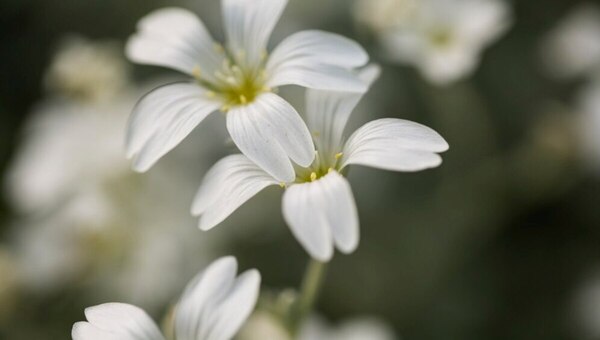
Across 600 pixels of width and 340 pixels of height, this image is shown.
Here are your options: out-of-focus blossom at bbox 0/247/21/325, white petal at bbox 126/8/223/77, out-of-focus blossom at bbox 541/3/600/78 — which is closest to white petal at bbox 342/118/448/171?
white petal at bbox 126/8/223/77

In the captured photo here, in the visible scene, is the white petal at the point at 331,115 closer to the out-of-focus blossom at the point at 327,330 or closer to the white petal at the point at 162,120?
the white petal at the point at 162,120

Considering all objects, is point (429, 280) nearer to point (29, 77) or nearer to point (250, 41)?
point (250, 41)

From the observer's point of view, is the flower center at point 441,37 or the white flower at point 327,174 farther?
the flower center at point 441,37

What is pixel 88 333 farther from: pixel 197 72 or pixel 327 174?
pixel 197 72

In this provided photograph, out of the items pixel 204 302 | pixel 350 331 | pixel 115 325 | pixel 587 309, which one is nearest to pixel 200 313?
pixel 204 302

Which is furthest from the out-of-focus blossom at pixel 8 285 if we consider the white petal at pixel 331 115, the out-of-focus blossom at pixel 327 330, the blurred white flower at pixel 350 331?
the white petal at pixel 331 115

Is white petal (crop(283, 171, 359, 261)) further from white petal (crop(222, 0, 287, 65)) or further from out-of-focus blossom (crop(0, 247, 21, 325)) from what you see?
out-of-focus blossom (crop(0, 247, 21, 325))

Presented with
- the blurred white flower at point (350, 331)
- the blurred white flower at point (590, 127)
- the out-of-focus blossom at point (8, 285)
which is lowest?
the blurred white flower at point (350, 331)

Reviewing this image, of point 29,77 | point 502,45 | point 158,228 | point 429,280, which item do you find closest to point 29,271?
point 158,228
